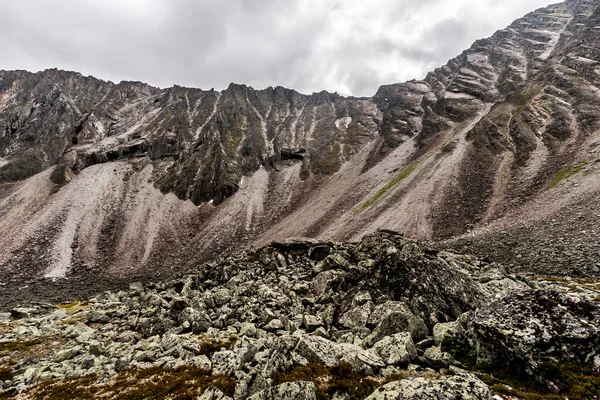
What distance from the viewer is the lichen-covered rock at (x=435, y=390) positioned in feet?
32.5

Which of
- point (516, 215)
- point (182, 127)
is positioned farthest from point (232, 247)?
point (182, 127)

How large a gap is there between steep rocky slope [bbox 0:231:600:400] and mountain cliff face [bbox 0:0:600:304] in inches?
1138

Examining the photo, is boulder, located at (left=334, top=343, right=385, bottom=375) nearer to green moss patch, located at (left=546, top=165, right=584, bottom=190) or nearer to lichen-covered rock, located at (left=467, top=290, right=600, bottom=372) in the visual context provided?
lichen-covered rock, located at (left=467, top=290, right=600, bottom=372)

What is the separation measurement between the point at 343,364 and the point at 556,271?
38969 millimetres

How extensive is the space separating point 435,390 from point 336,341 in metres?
10.5

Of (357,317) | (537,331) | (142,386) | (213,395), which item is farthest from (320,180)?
(213,395)

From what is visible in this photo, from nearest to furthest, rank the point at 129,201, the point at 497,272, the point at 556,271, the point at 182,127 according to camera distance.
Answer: the point at 497,272 → the point at 556,271 → the point at 129,201 → the point at 182,127

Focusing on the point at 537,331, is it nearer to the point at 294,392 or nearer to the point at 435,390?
the point at 435,390

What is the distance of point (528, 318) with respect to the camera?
1445cm

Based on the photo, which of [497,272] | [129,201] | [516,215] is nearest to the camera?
[497,272]

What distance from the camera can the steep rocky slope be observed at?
12.3m

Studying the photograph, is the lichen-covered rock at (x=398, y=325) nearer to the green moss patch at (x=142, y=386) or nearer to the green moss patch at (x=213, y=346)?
the green moss patch at (x=142, y=386)

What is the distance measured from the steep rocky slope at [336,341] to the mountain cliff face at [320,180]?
2890 cm

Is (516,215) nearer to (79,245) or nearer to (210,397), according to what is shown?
(210,397)
